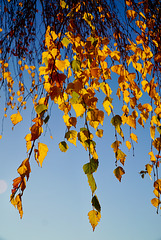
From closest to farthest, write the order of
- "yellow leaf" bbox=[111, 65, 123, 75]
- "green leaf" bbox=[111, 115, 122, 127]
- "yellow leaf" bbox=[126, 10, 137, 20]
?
"green leaf" bbox=[111, 115, 122, 127]
"yellow leaf" bbox=[111, 65, 123, 75]
"yellow leaf" bbox=[126, 10, 137, 20]

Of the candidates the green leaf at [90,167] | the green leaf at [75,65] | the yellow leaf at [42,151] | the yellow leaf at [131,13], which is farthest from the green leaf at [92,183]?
the yellow leaf at [131,13]

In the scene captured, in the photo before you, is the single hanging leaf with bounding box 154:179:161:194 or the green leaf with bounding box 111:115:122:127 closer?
the green leaf with bounding box 111:115:122:127

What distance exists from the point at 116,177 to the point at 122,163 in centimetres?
10

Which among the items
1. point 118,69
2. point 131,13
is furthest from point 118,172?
point 131,13

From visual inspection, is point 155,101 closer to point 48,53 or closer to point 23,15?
point 48,53

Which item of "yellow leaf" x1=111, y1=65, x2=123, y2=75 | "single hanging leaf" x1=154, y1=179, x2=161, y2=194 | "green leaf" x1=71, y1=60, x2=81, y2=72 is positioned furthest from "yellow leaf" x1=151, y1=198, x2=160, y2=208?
"green leaf" x1=71, y1=60, x2=81, y2=72

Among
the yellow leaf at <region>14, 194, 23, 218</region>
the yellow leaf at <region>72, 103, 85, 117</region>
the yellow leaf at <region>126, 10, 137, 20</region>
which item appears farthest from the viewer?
the yellow leaf at <region>126, 10, 137, 20</region>

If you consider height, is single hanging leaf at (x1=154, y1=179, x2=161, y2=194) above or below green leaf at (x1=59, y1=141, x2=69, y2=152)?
below

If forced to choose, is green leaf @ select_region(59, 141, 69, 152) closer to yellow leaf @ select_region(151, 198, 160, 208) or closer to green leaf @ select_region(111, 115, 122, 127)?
green leaf @ select_region(111, 115, 122, 127)

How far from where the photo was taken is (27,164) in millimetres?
812

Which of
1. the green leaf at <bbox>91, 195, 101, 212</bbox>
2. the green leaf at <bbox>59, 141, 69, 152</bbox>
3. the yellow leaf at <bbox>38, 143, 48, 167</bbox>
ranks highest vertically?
the green leaf at <bbox>59, 141, 69, 152</bbox>

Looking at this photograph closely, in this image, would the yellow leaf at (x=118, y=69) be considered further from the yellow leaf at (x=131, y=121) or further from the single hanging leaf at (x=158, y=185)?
the single hanging leaf at (x=158, y=185)

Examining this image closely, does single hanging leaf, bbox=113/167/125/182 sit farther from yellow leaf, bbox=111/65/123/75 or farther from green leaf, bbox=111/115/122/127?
yellow leaf, bbox=111/65/123/75

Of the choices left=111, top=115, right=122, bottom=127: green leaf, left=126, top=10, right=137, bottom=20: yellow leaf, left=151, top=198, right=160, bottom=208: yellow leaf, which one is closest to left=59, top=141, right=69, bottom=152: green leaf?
left=111, top=115, right=122, bottom=127: green leaf
